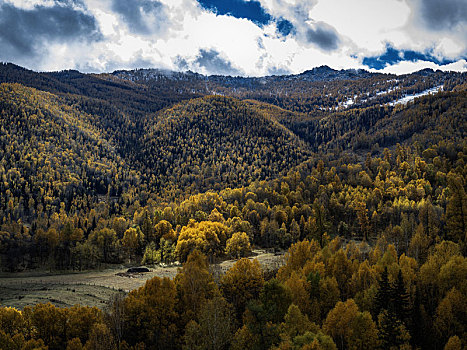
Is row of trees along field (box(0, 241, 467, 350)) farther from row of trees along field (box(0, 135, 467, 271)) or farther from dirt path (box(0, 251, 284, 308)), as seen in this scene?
row of trees along field (box(0, 135, 467, 271))

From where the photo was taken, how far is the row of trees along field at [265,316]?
4656cm

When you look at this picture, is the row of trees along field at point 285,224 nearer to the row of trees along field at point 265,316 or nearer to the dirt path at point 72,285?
the dirt path at point 72,285

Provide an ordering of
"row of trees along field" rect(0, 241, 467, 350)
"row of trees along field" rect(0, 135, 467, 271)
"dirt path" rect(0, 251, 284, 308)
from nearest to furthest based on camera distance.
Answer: "row of trees along field" rect(0, 241, 467, 350) < "dirt path" rect(0, 251, 284, 308) < "row of trees along field" rect(0, 135, 467, 271)

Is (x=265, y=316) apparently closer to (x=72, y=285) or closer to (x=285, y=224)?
(x=72, y=285)

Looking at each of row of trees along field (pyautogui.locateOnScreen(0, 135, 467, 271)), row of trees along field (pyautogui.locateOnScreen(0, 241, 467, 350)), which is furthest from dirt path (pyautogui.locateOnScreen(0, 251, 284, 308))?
row of trees along field (pyautogui.locateOnScreen(0, 241, 467, 350))

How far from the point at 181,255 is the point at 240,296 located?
55048mm

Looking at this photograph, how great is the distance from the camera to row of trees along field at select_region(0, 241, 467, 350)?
46.6 metres

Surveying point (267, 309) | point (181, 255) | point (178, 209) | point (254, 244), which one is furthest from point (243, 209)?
point (267, 309)

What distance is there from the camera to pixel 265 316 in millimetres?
53000

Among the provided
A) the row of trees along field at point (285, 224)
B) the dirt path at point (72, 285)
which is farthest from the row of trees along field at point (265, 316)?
the row of trees along field at point (285, 224)

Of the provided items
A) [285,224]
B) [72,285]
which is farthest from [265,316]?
[285,224]

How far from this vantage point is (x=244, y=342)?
47094 mm

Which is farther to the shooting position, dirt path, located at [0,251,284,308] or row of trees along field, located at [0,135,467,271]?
row of trees along field, located at [0,135,467,271]

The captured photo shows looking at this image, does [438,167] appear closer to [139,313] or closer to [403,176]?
[403,176]
